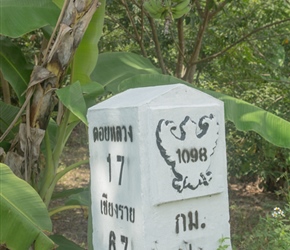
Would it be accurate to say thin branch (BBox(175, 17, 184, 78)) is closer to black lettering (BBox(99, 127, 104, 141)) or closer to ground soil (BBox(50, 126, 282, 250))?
ground soil (BBox(50, 126, 282, 250))

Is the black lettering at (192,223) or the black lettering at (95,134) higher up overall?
the black lettering at (95,134)

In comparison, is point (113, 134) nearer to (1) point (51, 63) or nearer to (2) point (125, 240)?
(2) point (125, 240)

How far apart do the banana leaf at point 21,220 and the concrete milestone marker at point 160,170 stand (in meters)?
0.54

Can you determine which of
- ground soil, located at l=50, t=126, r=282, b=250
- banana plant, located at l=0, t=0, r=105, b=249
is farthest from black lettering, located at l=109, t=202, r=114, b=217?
ground soil, located at l=50, t=126, r=282, b=250

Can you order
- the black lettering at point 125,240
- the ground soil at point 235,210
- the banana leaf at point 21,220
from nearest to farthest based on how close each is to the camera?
the black lettering at point 125,240
the banana leaf at point 21,220
the ground soil at point 235,210

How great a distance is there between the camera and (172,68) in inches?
236

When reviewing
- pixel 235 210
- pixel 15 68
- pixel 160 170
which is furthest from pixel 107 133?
pixel 235 210

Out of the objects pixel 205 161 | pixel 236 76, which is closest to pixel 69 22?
pixel 205 161

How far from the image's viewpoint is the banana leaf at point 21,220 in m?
2.49

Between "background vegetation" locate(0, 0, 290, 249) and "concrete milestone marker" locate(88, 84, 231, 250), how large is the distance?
65cm

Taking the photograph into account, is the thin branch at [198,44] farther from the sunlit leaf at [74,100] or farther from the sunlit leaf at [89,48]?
the sunlit leaf at [74,100]

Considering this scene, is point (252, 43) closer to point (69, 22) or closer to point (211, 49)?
A: point (211, 49)

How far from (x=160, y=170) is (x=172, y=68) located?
13.9 feet

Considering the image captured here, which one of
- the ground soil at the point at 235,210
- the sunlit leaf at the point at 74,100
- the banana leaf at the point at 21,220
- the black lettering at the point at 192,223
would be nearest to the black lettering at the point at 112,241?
the black lettering at the point at 192,223
